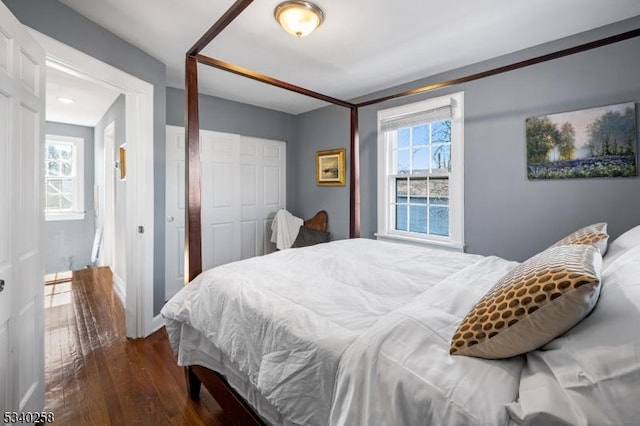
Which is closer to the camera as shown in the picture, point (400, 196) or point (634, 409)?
point (634, 409)

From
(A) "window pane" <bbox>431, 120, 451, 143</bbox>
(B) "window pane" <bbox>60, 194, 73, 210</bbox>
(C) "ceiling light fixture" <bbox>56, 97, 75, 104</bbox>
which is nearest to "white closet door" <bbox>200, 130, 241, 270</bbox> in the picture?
(C) "ceiling light fixture" <bbox>56, 97, 75, 104</bbox>

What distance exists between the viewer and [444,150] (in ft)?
10.3

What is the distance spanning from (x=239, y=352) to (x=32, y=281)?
125 centimetres

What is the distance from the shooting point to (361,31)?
7.53 ft

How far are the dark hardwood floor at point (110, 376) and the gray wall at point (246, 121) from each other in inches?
89.6

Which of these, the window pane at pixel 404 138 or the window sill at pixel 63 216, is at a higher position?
the window pane at pixel 404 138

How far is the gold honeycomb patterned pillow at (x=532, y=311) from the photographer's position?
73 cm

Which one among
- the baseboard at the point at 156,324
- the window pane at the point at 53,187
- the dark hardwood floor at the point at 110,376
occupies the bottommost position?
the dark hardwood floor at the point at 110,376

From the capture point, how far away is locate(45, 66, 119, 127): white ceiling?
3.26 metres

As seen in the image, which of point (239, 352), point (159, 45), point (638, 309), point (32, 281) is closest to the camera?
point (638, 309)

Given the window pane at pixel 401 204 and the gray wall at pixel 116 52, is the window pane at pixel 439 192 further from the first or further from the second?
the gray wall at pixel 116 52

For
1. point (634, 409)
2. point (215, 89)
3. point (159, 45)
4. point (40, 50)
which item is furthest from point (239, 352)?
point (215, 89)

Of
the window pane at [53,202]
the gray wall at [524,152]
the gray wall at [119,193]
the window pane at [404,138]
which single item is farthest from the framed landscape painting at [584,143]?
the window pane at [53,202]

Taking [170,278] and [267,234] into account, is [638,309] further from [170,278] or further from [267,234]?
[267,234]
